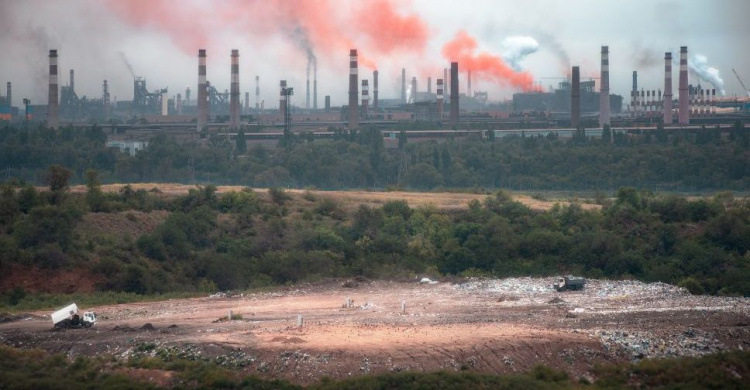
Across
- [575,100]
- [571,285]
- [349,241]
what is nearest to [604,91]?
[575,100]

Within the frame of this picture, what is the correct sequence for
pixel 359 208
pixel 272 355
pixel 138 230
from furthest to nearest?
pixel 359 208 → pixel 138 230 → pixel 272 355

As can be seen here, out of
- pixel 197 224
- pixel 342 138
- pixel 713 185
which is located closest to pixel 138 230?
pixel 197 224

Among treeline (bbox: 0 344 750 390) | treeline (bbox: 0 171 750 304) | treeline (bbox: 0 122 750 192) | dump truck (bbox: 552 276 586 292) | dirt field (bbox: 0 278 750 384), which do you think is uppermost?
treeline (bbox: 0 122 750 192)

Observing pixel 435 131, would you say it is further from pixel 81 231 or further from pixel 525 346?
pixel 525 346

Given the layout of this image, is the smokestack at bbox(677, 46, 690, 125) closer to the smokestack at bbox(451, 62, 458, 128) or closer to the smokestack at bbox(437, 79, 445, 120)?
the smokestack at bbox(451, 62, 458, 128)

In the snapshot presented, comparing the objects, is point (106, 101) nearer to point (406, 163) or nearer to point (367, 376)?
point (406, 163)

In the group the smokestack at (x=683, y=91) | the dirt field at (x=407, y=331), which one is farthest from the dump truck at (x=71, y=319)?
the smokestack at (x=683, y=91)

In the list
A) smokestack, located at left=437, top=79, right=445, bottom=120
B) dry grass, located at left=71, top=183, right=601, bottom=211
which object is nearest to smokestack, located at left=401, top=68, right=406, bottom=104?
smokestack, located at left=437, top=79, right=445, bottom=120
